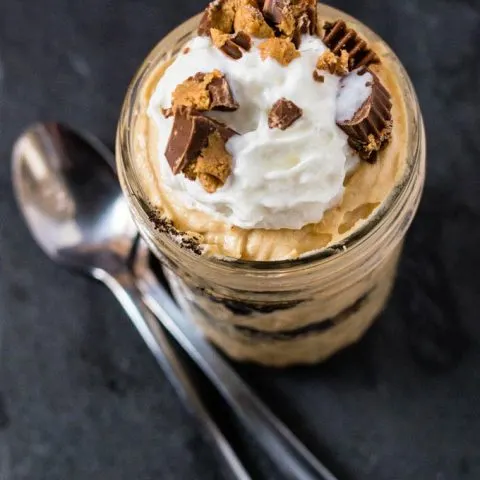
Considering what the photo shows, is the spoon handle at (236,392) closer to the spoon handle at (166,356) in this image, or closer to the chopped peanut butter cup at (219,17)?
the spoon handle at (166,356)

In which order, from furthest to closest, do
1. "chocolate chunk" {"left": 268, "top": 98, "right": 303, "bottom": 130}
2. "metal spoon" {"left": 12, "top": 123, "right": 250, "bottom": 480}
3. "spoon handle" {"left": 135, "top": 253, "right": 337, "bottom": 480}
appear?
"metal spoon" {"left": 12, "top": 123, "right": 250, "bottom": 480} → "spoon handle" {"left": 135, "top": 253, "right": 337, "bottom": 480} → "chocolate chunk" {"left": 268, "top": 98, "right": 303, "bottom": 130}

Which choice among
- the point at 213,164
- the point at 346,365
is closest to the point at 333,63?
the point at 213,164

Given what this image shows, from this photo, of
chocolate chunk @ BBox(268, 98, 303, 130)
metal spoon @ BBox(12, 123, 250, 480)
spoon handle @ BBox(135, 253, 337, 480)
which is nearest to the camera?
chocolate chunk @ BBox(268, 98, 303, 130)

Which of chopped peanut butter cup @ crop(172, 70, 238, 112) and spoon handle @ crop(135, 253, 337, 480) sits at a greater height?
chopped peanut butter cup @ crop(172, 70, 238, 112)

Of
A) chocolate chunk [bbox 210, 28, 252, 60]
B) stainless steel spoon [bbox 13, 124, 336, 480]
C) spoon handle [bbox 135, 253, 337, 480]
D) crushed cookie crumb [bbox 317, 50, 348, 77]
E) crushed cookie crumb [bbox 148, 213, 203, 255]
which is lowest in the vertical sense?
spoon handle [bbox 135, 253, 337, 480]

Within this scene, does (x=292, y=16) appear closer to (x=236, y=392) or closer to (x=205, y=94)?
(x=205, y=94)

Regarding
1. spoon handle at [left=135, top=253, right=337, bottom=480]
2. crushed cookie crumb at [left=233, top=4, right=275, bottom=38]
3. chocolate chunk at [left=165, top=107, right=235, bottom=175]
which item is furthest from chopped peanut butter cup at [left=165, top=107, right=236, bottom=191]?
spoon handle at [left=135, top=253, right=337, bottom=480]

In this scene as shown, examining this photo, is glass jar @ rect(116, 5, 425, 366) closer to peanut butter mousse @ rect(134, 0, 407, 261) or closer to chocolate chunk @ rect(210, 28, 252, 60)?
peanut butter mousse @ rect(134, 0, 407, 261)

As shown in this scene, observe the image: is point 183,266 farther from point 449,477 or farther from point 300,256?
point 449,477
